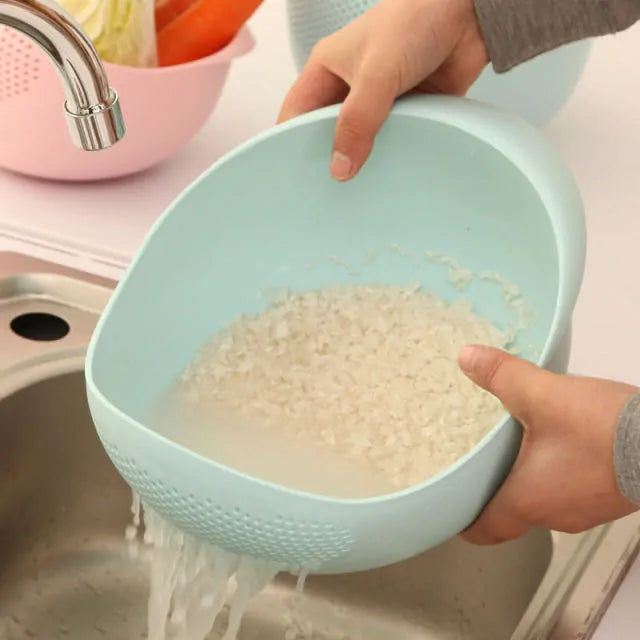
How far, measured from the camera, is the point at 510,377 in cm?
57

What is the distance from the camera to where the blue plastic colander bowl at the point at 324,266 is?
1.71ft

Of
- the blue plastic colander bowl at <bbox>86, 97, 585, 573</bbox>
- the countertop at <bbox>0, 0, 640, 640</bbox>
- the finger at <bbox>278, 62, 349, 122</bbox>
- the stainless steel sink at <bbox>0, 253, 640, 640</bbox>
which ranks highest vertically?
the finger at <bbox>278, 62, 349, 122</bbox>

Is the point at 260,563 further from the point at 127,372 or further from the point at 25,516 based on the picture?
the point at 25,516

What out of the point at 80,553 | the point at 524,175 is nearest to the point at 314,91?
the point at 524,175

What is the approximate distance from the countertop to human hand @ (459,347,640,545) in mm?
238

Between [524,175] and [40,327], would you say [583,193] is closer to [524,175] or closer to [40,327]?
[524,175]

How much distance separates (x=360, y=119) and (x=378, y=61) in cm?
4

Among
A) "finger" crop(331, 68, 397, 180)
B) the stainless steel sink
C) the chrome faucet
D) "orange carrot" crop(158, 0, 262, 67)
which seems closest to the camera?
the chrome faucet

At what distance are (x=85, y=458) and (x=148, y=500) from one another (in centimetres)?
33

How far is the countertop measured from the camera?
2.84 feet

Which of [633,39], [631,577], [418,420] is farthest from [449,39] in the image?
[633,39]

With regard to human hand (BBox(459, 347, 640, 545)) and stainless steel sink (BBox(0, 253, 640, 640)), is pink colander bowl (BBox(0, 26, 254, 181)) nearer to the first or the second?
stainless steel sink (BBox(0, 253, 640, 640))

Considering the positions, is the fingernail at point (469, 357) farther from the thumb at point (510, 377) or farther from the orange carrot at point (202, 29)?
the orange carrot at point (202, 29)

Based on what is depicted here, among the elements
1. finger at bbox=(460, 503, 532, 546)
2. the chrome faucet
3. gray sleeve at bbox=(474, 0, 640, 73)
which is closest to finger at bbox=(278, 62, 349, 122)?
gray sleeve at bbox=(474, 0, 640, 73)
